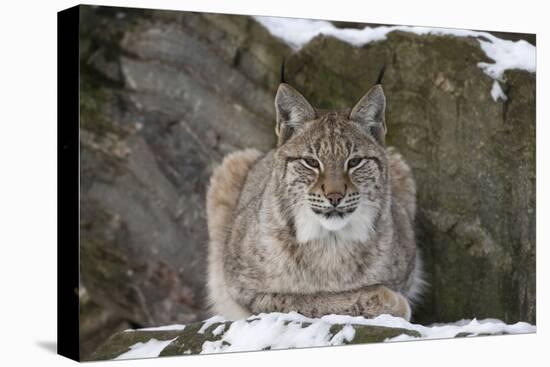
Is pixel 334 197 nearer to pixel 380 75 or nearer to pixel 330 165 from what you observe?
pixel 330 165

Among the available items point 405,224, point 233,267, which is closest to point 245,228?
point 233,267

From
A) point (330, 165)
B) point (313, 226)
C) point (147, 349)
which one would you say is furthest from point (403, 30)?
point (147, 349)

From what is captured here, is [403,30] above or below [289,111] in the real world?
above

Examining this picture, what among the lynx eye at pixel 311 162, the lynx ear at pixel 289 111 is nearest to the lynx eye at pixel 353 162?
the lynx eye at pixel 311 162

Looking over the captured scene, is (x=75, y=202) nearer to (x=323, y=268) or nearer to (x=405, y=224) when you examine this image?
(x=323, y=268)

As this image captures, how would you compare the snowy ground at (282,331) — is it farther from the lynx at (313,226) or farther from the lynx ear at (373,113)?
the lynx ear at (373,113)

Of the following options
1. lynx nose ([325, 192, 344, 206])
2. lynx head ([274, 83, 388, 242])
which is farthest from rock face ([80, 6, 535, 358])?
lynx nose ([325, 192, 344, 206])
